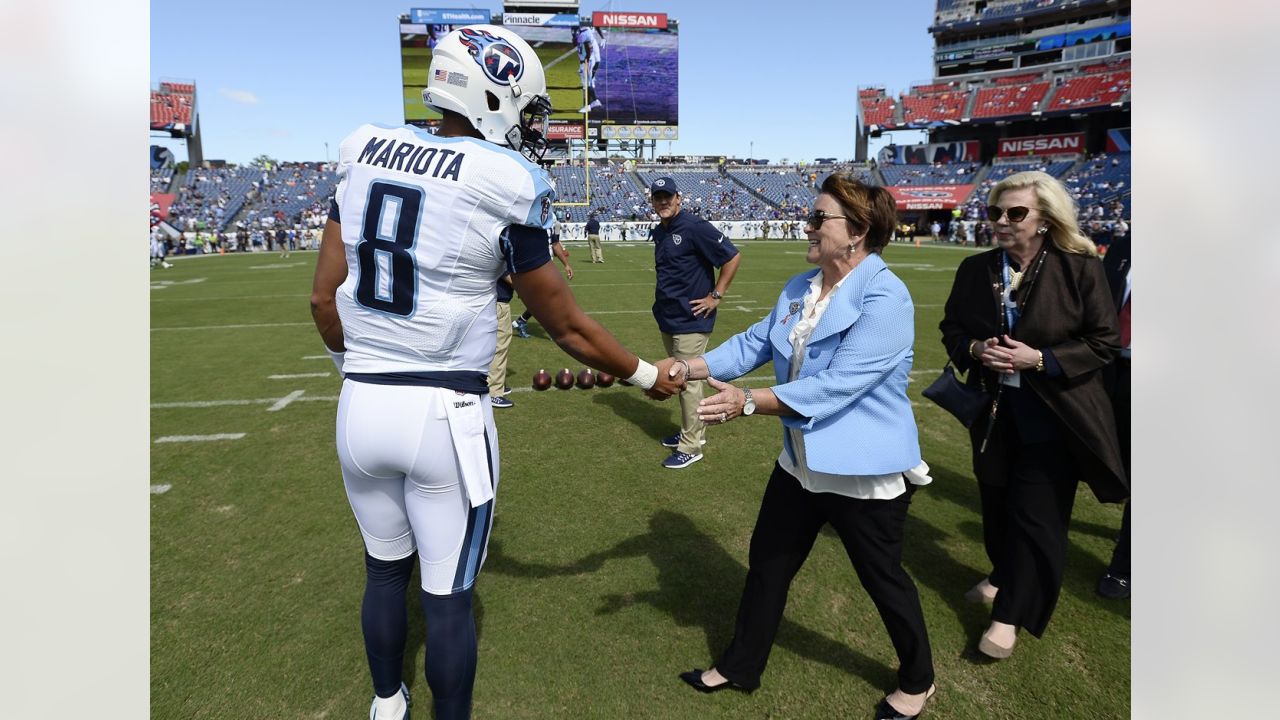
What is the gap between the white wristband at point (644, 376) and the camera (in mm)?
2600

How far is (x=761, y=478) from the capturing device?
5.42 meters

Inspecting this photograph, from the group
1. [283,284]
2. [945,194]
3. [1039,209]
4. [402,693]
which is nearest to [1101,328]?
[1039,209]

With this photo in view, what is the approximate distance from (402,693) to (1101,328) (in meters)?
3.33

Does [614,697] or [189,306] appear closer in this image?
[614,697]

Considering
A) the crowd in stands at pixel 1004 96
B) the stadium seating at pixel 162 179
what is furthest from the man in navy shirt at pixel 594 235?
the crowd in stands at pixel 1004 96

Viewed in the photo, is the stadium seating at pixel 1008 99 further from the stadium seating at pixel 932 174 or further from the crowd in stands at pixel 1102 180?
the crowd in stands at pixel 1102 180

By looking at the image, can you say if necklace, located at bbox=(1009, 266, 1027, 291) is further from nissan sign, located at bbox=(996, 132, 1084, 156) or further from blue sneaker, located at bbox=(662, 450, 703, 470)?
nissan sign, located at bbox=(996, 132, 1084, 156)

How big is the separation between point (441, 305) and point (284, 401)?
262 inches

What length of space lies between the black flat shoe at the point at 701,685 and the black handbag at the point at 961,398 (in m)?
1.61

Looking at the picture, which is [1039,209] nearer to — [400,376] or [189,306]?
[400,376]

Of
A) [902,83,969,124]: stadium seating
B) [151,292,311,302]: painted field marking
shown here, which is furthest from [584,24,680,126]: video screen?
[151,292,311,302]: painted field marking

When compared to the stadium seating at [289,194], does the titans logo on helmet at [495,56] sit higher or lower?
lower

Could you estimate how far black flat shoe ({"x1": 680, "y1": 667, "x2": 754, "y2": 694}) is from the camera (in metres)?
2.94

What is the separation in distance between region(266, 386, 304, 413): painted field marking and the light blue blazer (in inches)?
262
